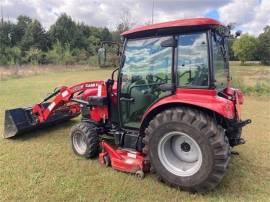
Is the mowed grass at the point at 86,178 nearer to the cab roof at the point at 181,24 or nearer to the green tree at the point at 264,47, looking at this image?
the cab roof at the point at 181,24

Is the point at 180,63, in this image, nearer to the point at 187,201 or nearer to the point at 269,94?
the point at 187,201

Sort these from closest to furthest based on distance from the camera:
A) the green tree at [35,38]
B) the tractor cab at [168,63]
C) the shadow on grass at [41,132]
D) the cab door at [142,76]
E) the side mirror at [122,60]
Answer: the tractor cab at [168,63] < the cab door at [142,76] < the side mirror at [122,60] < the shadow on grass at [41,132] < the green tree at [35,38]

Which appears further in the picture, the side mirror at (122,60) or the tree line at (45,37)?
the tree line at (45,37)

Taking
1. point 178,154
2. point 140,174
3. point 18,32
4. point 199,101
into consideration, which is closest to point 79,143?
point 140,174

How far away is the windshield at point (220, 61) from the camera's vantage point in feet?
12.4

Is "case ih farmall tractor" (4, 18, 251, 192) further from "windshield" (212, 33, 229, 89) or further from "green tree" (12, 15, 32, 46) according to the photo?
"green tree" (12, 15, 32, 46)

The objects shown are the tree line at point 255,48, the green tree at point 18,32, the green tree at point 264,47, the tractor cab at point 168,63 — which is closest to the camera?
the tractor cab at point 168,63

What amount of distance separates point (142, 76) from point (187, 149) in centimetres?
124

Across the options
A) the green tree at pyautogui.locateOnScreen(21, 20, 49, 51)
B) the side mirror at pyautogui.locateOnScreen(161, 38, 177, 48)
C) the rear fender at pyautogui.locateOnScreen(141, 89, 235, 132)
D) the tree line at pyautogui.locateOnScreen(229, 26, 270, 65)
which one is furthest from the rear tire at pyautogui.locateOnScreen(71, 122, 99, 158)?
the tree line at pyautogui.locateOnScreen(229, 26, 270, 65)

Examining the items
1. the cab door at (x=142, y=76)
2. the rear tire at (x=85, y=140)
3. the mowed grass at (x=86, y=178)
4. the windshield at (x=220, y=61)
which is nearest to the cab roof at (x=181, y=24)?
the cab door at (x=142, y=76)

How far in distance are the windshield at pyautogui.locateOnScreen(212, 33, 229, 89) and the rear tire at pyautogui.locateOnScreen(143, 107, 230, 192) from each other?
0.69 meters

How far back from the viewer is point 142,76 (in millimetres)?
4203

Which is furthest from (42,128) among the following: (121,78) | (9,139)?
(121,78)

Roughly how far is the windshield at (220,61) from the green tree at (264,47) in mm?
45393
